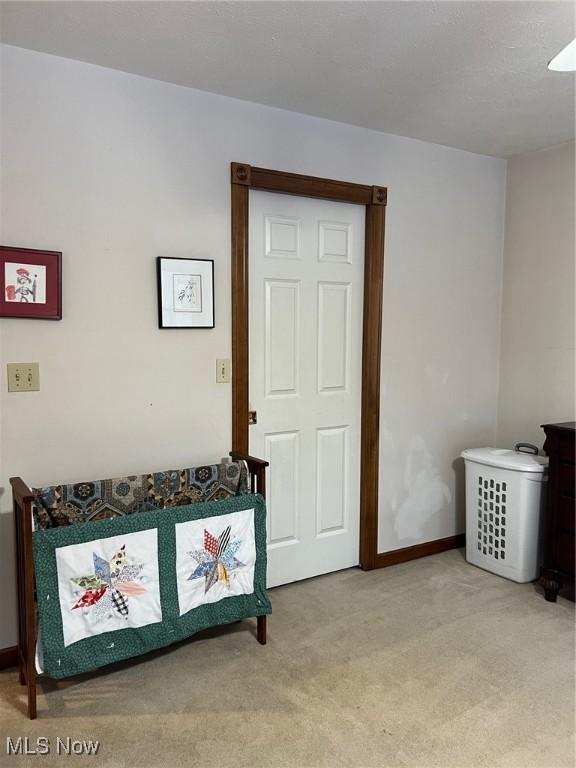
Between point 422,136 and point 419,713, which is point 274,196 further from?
point 419,713

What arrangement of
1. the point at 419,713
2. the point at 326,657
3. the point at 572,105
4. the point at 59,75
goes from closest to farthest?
the point at 419,713 → the point at 59,75 → the point at 326,657 → the point at 572,105

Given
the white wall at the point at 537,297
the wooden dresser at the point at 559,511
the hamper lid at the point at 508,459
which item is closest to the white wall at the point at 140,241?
the hamper lid at the point at 508,459

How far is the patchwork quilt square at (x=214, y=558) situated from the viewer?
2369 millimetres

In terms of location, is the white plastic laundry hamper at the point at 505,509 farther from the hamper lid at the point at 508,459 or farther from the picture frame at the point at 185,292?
the picture frame at the point at 185,292

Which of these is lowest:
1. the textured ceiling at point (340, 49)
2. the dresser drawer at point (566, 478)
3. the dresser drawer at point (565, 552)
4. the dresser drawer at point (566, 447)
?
the dresser drawer at point (565, 552)

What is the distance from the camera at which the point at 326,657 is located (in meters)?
2.48

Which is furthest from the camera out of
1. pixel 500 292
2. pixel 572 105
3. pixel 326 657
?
pixel 500 292

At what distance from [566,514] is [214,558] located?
1.72m

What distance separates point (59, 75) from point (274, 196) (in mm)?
1055

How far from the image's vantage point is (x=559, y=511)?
117 inches

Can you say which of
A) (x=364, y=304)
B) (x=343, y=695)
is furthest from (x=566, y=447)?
(x=343, y=695)

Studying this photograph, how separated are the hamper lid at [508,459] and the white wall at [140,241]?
377mm

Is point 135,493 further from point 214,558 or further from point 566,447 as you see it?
point 566,447

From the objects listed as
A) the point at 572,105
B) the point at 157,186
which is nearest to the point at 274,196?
the point at 157,186
